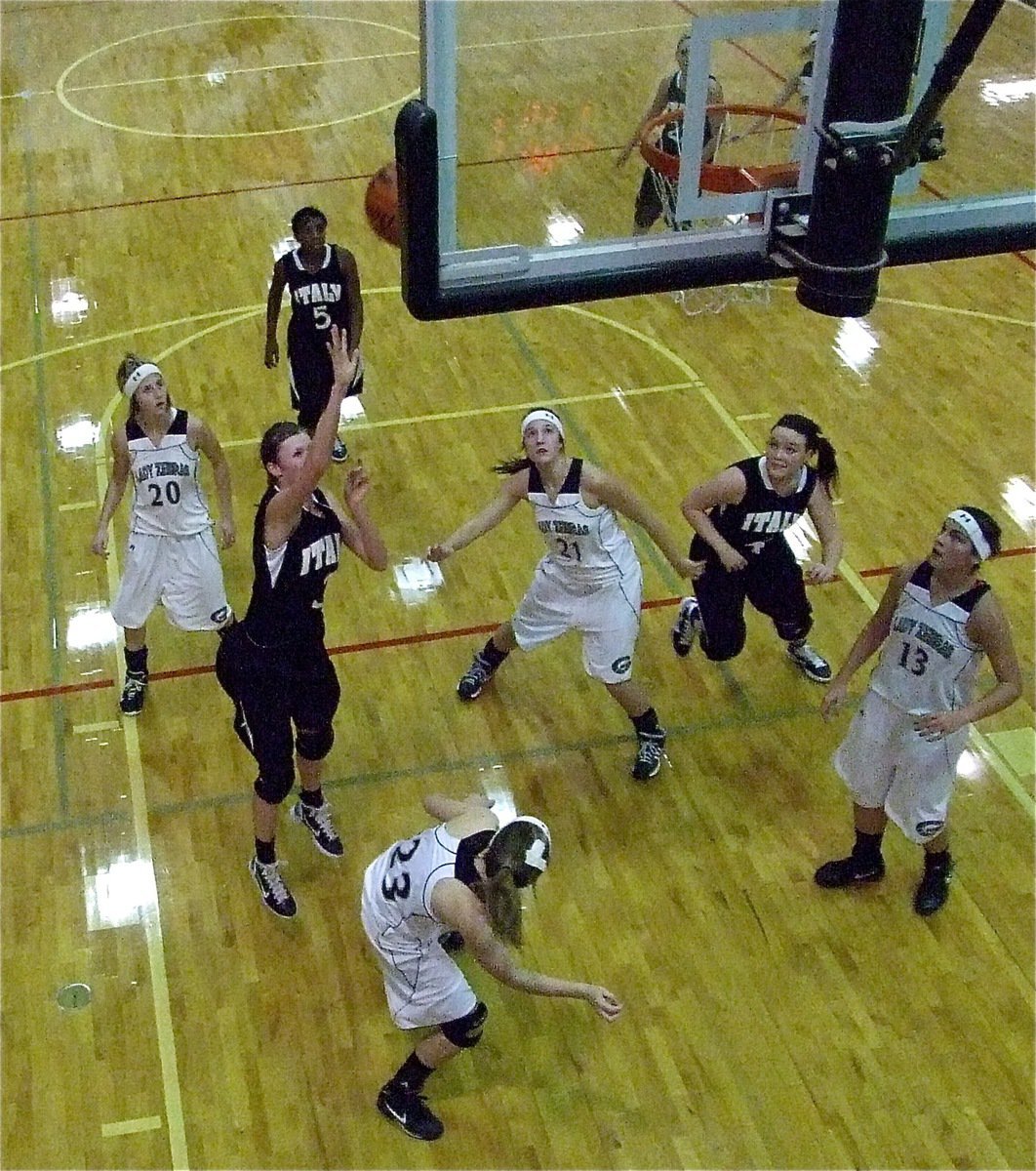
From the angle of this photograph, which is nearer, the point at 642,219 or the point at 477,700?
the point at 642,219

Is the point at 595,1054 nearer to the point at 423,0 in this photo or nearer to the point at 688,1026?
the point at 688,1026

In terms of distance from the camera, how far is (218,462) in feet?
19.0

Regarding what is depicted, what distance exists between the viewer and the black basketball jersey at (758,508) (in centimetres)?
548

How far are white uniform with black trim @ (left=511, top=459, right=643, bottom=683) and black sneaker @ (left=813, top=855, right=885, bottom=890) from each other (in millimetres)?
1134

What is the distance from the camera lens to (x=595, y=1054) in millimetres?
4652

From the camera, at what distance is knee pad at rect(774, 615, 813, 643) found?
6.11 m

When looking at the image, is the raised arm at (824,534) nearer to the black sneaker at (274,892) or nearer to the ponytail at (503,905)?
the ponytail at (503,905)

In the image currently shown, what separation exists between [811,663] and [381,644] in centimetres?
207

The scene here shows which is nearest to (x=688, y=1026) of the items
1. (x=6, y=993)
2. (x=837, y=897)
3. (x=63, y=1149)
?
(x=837, y=897)

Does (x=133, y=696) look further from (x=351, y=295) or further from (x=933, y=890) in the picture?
(x=933, y=890)

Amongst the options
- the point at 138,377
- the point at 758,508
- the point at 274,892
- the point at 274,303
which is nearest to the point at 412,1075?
the point at 274,892

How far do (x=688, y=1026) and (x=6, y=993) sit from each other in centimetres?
249

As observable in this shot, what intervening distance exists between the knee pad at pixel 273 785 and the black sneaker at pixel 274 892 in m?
0.34

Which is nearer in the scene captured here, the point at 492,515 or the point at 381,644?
the point at 492,515
